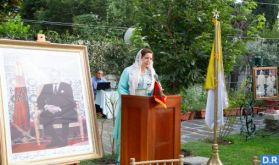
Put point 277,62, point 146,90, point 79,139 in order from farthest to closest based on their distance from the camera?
point 277,62 < point 146,90 < point 79,139

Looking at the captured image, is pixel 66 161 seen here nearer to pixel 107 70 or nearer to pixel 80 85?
pixel 80 85

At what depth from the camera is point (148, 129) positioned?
336cm

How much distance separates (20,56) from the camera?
269 centimetres

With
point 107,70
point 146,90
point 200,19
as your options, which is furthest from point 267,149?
point 107,70

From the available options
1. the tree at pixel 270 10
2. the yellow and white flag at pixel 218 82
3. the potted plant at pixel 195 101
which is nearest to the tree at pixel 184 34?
the yellow and white flag at pixel 218 82

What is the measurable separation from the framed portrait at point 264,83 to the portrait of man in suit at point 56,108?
4.93 meters

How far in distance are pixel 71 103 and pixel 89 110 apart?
0.16 m

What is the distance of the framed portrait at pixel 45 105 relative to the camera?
101 inches

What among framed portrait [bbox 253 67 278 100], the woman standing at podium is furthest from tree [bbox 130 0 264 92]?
framed portrait [bbox 253 67 278 100]

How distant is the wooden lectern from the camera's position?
11.1ft

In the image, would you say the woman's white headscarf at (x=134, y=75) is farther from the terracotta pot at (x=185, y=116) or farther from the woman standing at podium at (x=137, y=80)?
the terracotta pot at (x=185, y=116)

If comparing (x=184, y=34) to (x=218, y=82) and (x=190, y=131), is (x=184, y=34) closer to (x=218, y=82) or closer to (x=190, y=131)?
(x=218, y=82)

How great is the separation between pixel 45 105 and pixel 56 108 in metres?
0.09

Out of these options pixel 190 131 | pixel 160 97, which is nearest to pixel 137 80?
pixel 160 97
